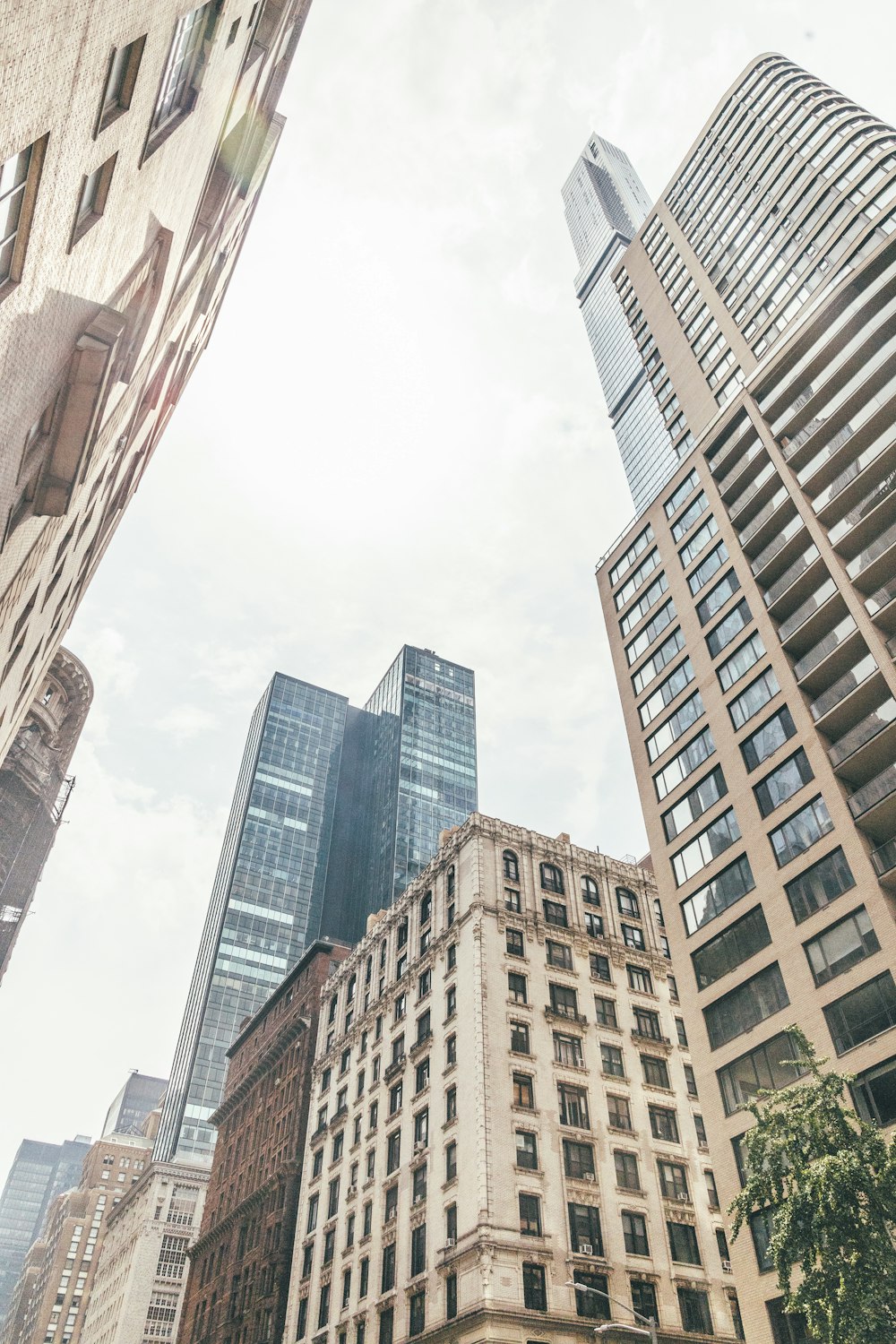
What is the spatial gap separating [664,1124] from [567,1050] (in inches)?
258

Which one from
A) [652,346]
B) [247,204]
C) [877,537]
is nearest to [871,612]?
[877,537]

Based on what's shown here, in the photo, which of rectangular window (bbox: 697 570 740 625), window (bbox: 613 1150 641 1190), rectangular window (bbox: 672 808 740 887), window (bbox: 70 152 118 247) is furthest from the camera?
window (bbox: 613 1150 641 1190)

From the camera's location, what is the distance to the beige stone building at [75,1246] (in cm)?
14150

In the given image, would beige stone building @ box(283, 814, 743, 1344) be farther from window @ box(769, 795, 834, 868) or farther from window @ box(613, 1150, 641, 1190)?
window @ box(769, 795, 834, 868)

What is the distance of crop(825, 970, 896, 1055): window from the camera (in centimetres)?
2909

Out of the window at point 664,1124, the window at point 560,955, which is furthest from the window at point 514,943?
the window at point 664,1124

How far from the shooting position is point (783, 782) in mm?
36812

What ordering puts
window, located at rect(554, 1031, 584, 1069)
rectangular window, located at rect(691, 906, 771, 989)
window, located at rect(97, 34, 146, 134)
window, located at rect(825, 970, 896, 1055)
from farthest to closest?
window, located at rect(554, 1031, 584, 1069)
rectangular window, located at rect(691, 906, 771, 989)
window, located at rect(825, 970, 896, 1055)
window, located at rect(97, 34, 146, 134)

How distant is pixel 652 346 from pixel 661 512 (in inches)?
1028

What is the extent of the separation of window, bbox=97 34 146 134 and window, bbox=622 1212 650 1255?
48948mm

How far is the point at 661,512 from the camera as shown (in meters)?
53.0

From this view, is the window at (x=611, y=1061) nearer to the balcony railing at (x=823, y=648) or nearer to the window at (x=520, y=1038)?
the window at (x=520, y=1038)

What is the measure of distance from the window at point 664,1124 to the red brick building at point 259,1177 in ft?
94.8

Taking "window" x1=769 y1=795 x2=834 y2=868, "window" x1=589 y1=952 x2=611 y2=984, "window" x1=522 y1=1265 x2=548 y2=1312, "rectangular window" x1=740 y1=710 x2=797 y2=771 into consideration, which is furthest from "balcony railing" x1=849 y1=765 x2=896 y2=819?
"window" x1=522 y1=1265 x2=548 y2=1312
